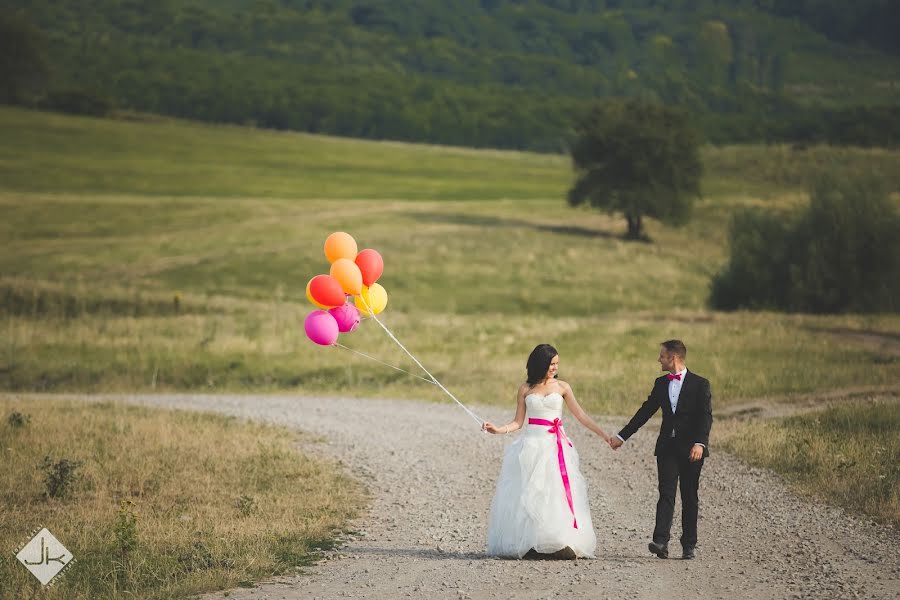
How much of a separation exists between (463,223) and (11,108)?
222 feet

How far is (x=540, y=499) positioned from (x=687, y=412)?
5.27ft

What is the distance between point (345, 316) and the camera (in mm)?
13195

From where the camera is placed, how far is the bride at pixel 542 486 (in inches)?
425

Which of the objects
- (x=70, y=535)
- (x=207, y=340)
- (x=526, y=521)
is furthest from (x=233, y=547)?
(x=207, y=340)

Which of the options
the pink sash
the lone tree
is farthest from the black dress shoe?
the lone tree

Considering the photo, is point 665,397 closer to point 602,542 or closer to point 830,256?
point 602,542

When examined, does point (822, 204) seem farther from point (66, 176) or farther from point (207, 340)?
point (66, 176)

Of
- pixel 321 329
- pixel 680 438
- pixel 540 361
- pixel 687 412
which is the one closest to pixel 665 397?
pixel 687 412

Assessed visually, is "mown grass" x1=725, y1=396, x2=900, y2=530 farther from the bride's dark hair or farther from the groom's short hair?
the bride's dark hair

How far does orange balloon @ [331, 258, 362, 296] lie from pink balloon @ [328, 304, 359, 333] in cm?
41

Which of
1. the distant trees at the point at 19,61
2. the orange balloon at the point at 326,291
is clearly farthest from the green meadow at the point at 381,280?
the distant trees at the point at 19,61

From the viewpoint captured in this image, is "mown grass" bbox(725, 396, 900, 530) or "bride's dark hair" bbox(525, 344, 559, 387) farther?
"mown grass" bbox(725, 396, 900, 530)

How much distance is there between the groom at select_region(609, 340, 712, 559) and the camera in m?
11.0

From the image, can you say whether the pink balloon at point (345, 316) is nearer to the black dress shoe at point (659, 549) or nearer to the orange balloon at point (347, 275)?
the orange balloon at point (347, 275)
